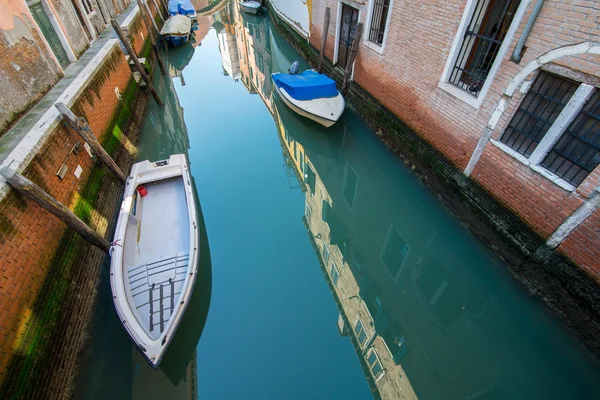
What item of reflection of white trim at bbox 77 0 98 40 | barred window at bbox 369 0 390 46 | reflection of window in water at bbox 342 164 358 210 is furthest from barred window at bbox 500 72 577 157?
reflection of white trim at bbox 77 0 98 40

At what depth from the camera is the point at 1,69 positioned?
505 cm

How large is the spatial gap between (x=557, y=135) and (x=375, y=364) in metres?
4.02

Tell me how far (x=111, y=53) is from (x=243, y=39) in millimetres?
10795

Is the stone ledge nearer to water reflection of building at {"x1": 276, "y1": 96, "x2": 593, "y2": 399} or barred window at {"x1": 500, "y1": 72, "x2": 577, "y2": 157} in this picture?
water reflection of building at {"x1": 276, "y1": 96, "x2": 593, "y2": 399}

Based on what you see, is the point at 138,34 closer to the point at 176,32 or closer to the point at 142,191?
the point at 176,32

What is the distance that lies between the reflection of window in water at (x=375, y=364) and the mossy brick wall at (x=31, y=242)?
418 centimetres

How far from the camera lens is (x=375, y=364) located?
4238 millimetres

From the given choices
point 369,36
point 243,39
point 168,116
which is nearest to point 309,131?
point 369,36

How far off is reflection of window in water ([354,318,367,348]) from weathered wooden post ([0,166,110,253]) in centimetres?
419

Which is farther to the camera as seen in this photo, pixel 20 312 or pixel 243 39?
pixel 243 39

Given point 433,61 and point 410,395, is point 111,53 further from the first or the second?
point 410,395

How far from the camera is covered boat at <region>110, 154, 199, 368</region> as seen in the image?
3637mm

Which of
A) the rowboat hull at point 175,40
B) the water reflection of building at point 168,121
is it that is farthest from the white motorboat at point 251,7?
the water reflection of building at point 168,121

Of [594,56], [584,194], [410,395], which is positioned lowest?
[410,395]
